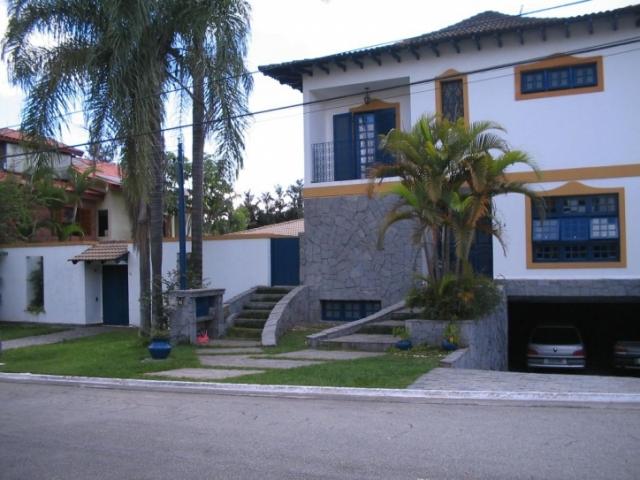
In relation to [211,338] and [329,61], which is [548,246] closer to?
[329,61]

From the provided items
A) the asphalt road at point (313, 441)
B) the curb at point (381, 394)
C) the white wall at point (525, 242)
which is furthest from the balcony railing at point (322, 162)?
the asphalt road at point (313, 441)

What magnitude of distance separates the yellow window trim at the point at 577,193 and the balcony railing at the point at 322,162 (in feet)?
19.5

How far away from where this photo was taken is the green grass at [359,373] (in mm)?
10680

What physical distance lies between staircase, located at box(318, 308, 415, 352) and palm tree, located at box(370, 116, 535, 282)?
186 centimetres

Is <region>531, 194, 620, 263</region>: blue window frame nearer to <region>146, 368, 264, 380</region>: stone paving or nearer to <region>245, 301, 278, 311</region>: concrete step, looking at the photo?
<region>245, 301, 278, 311</region>: concrete step

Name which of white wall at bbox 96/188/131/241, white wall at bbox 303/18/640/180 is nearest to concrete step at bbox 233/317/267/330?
white wall at bbox 303/18/640/180

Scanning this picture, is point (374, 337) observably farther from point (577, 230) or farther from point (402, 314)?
point (577, 230)

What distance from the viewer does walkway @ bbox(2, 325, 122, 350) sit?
1903cm

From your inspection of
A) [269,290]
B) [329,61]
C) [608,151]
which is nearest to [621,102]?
[608,151]

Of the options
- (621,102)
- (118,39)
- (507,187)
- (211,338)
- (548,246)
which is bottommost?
(211,338)

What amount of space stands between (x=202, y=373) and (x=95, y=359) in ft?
12.3

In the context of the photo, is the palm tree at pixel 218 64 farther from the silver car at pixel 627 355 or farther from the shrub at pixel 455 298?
the silver car at pixel 627 355

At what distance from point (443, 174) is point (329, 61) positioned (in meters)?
6.74

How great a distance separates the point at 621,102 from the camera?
1630cm
